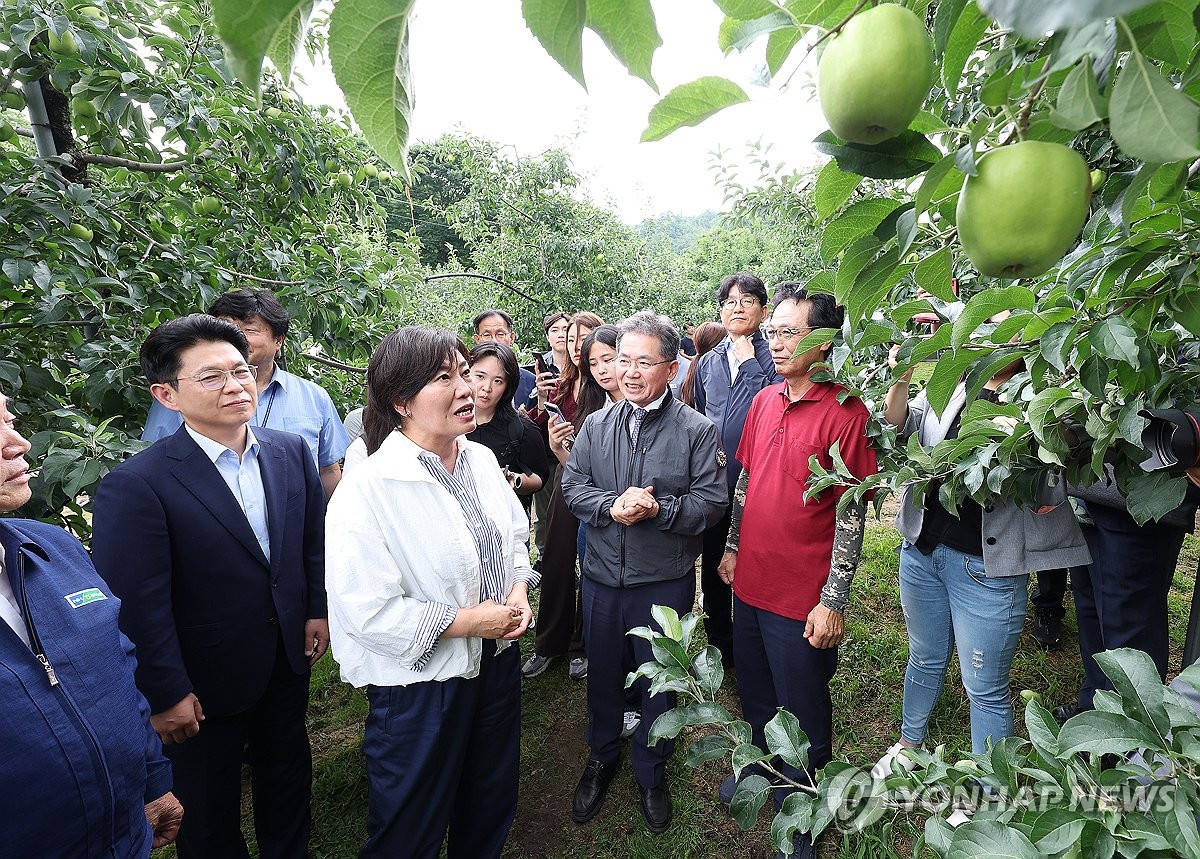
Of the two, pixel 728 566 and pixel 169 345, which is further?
pixel 728 566

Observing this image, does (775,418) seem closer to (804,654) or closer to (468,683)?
(804,654)

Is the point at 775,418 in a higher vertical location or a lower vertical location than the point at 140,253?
lower

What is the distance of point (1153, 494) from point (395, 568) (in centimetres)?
194

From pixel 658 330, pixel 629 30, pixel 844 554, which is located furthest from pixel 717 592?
pixel 629 30

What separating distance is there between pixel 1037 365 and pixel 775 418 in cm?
157

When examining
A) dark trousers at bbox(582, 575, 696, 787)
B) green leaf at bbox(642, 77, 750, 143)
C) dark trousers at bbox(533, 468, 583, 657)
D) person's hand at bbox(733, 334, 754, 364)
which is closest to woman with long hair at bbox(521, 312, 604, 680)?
dark trousers at bbox(533, 468, 583, 657)

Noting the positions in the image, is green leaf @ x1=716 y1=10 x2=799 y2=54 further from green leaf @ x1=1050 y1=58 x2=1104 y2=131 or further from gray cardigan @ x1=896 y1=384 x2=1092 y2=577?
gray cardigan @ x1=896 y1=384 x2=1092 y2=577

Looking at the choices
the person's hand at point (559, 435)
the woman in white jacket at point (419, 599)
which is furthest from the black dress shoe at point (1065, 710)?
the person's hand at point (559, 435)

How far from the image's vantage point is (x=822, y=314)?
8.13 ft

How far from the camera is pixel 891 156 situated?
58 cm

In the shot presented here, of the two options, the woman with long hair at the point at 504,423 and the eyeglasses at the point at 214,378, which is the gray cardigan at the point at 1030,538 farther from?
the eyeglasses at the point at 214,378

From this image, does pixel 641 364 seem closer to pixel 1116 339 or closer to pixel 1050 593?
pixel 1116 339

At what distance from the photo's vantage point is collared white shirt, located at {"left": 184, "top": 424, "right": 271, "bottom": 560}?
2.10 meters

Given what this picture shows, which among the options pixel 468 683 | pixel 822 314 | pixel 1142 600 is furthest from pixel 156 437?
pixel 1142 600
